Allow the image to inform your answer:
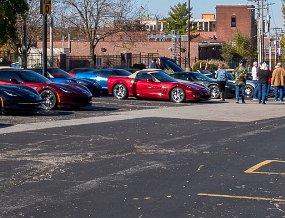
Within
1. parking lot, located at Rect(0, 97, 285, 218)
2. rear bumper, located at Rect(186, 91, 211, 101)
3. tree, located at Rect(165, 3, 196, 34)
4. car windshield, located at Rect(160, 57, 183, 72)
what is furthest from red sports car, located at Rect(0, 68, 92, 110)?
tree, located at Rect(165, 3, 196, 34)

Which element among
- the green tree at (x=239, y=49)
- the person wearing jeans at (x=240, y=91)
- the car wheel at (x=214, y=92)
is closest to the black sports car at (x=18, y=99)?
the person wearing jeans at (x=240, y=91)

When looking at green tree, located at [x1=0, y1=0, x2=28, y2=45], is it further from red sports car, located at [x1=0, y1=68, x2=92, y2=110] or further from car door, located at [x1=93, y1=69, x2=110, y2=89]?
red sports car, located at [x1=0, y1=68, x2=92, y2=110]

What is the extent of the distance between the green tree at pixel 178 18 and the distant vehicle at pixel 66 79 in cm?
7027

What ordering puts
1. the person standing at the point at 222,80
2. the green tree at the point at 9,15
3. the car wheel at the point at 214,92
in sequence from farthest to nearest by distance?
the car wheel at the point at 214,92, the green tree at the point at 9,15, the person standing at the point at 222,80

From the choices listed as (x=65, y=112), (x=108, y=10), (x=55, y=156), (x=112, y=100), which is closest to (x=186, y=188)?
(x=55, y=156)

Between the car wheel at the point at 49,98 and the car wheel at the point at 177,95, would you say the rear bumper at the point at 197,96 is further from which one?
the car wheel at the point at 49,98

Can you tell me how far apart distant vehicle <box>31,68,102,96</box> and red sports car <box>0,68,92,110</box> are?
13.5 ft

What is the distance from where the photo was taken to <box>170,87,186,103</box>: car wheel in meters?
28.6

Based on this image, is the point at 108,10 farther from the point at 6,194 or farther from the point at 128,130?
the point at 6,194

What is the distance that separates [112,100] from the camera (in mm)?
28906

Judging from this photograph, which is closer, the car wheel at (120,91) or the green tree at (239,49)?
the car wheel at (120,91)

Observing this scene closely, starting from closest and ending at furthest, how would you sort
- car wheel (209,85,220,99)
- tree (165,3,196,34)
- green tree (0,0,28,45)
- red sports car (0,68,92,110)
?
red sports car (0,68,92,110), green tree (0,0,28,45), car wheel (209,85,220,99), tree (165,3,196,34)

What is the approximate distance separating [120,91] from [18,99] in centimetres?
1019

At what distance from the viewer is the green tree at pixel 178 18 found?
99.9 metres
